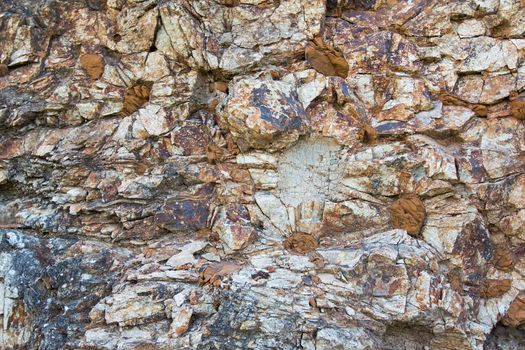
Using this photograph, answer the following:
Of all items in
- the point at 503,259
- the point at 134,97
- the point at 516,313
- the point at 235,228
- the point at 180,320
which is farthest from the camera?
the point at 134,97

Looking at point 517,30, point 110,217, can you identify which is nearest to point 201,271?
point 110,217

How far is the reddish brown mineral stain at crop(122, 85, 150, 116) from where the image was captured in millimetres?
9047

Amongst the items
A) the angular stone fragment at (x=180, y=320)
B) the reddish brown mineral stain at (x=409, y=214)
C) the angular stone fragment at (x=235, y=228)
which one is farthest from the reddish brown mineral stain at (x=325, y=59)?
the angular stone fragment at (x=180, y=320)

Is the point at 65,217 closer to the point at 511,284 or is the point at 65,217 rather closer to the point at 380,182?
the point at 380,182

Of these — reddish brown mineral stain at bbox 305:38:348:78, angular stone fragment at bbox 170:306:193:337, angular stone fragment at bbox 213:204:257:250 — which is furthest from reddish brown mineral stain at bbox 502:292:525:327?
angular stone fragment at bbox 170:306:193:337

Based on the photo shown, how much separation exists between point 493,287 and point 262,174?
16.3 feet

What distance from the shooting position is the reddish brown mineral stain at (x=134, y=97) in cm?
905

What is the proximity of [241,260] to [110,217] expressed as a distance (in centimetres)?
304

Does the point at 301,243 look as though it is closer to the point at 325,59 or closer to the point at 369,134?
the point at 369,134

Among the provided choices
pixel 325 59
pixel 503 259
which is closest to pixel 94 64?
pixel 325 59

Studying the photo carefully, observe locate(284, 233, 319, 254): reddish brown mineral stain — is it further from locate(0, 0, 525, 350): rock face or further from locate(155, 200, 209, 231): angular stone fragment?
locate(155, 200, 209, 231): angular stone fragment

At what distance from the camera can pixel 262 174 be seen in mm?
8469

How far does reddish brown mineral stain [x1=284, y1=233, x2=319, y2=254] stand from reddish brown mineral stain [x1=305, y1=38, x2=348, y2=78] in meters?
3.52

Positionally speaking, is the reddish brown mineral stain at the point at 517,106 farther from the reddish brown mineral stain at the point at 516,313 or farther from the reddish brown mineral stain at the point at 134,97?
the reddish brown mineral stain at the point at 134,97
